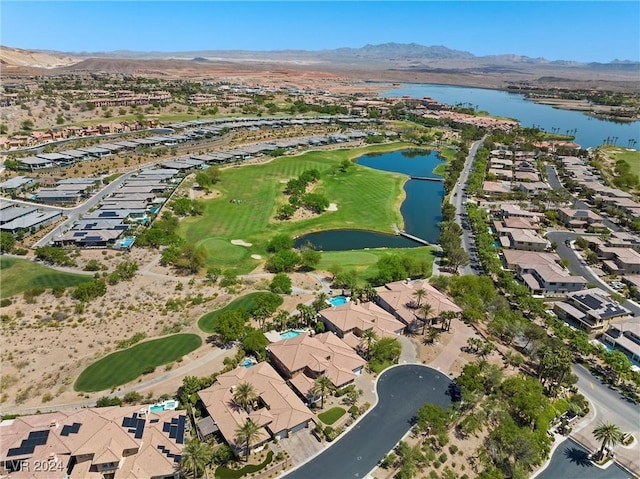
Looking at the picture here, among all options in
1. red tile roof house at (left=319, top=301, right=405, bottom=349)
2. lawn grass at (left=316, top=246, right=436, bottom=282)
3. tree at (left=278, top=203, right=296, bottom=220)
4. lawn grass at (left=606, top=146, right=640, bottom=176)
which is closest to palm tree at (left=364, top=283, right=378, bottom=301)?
red tile roof house at (left=319, top=301, right=405, bottom=349)

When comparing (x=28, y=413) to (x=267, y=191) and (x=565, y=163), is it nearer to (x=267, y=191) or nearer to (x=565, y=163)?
(x=267, y=191)

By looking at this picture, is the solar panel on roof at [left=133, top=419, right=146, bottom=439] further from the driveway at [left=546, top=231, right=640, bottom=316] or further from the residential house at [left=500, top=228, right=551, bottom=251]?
the residential house at [left=500, top=228, right=551, bottom=251]

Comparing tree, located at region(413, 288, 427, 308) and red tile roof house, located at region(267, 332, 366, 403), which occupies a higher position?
tree, located at region(413, 288, 427, 308)

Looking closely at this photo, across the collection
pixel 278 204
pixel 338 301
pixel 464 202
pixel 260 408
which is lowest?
pixel 338 301

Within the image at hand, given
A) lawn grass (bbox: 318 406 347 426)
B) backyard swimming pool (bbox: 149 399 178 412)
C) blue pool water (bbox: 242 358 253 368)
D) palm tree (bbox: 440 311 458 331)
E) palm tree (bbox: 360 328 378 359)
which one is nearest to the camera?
backyard swimming pool (bbox: 149 399 178 412)

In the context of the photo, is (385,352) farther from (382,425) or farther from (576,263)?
(576,263)

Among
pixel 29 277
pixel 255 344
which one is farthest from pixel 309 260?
pixel 29 277

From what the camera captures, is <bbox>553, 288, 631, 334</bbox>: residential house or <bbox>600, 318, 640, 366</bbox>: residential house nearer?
<bbox>600, 318, 640, 366</bbox>: residential house
